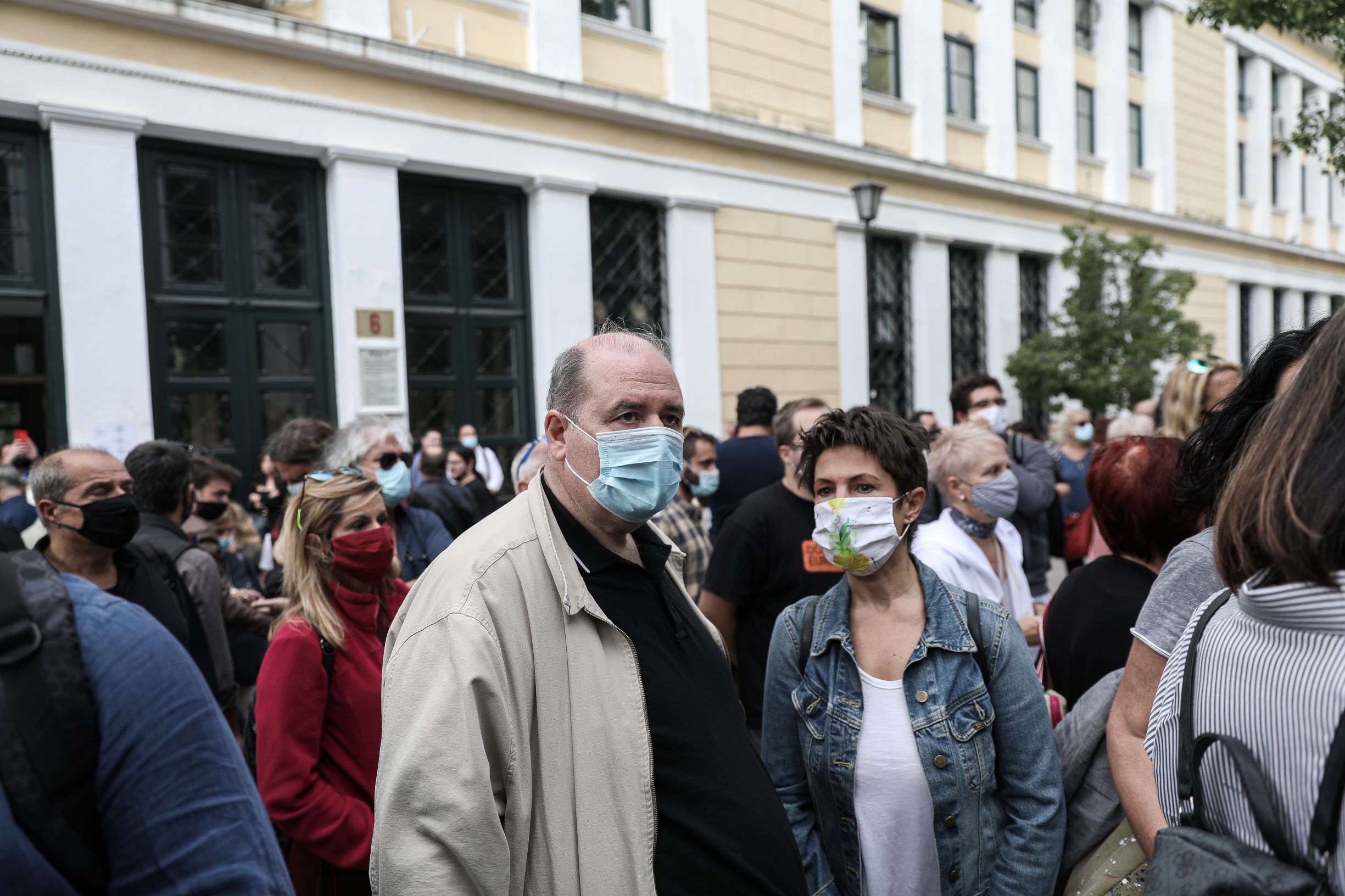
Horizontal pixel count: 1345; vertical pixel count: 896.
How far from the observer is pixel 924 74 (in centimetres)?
1564

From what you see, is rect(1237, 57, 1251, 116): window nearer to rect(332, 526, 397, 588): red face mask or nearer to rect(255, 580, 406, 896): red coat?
rect(332, 526, 397, 588): red face mask

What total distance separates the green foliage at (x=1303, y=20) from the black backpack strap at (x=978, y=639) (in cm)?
855

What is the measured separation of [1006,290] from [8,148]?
1496 centimetres

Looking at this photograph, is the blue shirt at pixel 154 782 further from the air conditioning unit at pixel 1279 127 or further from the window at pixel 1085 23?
the air conditioning unit at pixel 1279 127

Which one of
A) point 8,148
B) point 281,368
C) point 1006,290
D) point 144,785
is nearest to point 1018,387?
point 1006,290

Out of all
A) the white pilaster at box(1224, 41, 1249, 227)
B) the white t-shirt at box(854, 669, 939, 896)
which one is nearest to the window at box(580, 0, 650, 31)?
the white t-shirt at box(854, 669, 939, 896)

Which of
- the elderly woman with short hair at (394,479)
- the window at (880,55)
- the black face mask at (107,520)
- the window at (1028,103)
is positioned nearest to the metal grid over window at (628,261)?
the window at (880,55)

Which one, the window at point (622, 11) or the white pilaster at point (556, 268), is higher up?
the window at point (622, 11)

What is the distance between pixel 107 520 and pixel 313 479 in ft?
2.80

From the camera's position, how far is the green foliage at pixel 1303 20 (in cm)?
837

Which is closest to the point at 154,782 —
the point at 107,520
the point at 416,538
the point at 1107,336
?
the point at 107,520

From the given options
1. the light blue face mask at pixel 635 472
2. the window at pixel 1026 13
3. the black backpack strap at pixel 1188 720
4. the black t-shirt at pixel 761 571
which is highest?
the window at pixel 1026 13

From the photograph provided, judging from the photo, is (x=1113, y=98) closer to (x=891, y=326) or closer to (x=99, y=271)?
(x=891, y=326)

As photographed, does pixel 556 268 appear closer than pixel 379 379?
No
